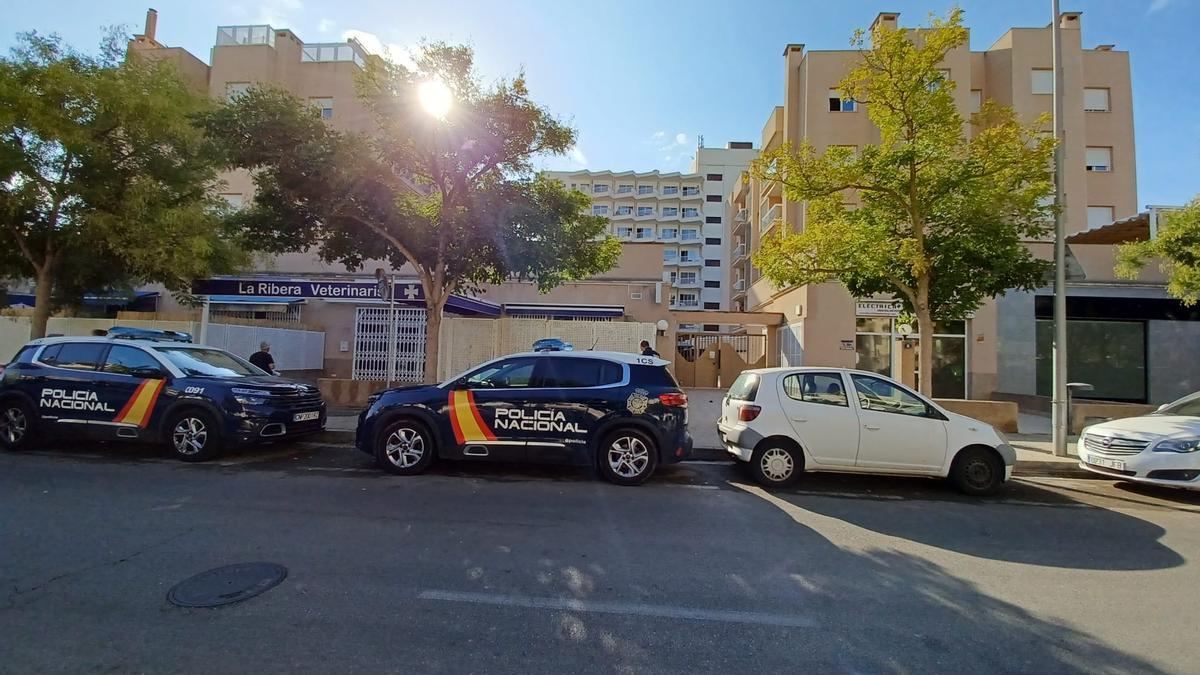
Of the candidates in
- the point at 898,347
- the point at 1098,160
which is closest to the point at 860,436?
the point at 898,347

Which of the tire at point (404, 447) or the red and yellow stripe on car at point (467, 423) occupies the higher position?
the red and yellow stripe on car at point (467, 423)

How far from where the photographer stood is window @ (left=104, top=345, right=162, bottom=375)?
794 centimetres

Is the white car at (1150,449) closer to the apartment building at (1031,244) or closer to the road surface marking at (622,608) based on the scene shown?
the road surface marking at (622,608)

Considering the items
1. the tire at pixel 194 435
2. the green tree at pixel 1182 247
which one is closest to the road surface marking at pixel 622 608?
the tire at pixel 194 435

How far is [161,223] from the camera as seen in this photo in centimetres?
1141

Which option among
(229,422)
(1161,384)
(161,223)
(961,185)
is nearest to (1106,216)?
(1161,384)

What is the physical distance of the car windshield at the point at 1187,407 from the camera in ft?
24.7

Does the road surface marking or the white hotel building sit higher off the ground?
the white hotel building

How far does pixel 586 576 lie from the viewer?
4.05 meters

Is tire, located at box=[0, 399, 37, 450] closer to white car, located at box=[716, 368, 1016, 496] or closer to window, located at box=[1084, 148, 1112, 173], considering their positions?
white car, located at box=[716, 368, 1016, 496]

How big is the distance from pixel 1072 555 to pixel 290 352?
59.7ft

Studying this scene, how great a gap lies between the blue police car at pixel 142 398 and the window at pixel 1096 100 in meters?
29.5

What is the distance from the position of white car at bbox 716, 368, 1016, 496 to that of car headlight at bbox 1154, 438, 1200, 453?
1.77 m

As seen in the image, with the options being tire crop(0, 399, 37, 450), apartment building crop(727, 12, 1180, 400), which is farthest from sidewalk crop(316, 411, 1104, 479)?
apartment building crop(727, 12, 1180, 400)
